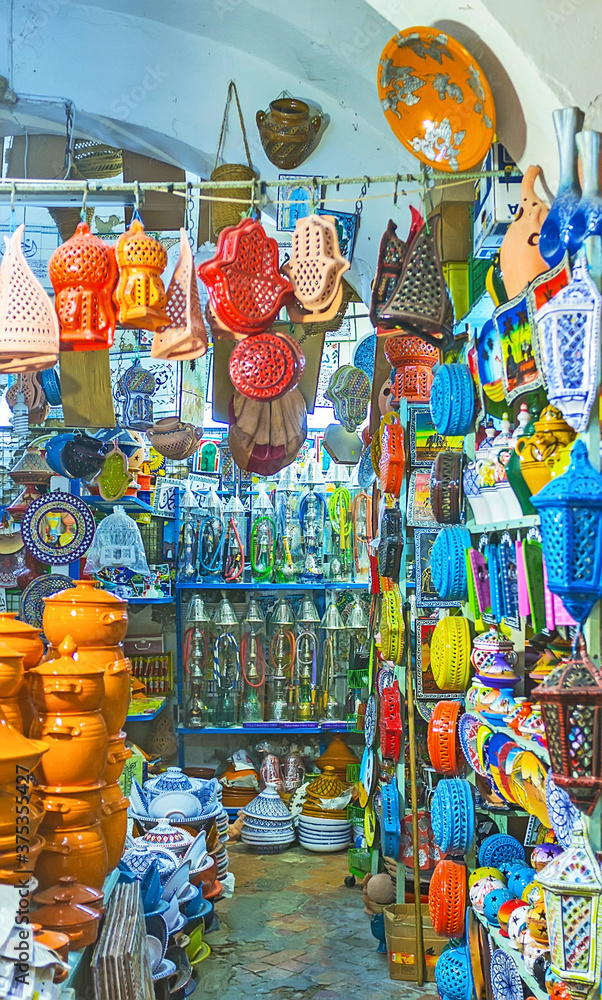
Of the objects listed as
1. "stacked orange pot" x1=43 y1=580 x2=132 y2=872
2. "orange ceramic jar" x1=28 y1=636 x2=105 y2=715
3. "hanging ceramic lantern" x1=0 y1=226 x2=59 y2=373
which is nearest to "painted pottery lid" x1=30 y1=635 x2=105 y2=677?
"orange ceramic jar" x1=28 y1=636 x2=105 y2=715

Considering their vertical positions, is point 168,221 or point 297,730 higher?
point 168,221

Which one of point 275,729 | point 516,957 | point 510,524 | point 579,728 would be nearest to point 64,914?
point 516,957

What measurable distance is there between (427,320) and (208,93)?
217 centimetres

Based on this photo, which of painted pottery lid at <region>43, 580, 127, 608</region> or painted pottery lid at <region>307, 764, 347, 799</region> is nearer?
painted pottery lid at <region>43, 580, 127, 608</region>

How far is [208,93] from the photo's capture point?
3770 mm

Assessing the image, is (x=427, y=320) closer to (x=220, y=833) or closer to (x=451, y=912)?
(x=451, y=912)

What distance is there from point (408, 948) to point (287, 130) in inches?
132

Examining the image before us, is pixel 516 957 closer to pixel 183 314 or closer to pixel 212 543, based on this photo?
pixel 183 314

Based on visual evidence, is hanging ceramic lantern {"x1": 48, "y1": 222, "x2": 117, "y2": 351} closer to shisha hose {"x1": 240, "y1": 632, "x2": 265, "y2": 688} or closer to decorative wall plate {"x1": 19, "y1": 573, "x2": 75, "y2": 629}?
decorative wall plate {"x1": 19, "y1": 573, "x2": 75, "y2": 629}

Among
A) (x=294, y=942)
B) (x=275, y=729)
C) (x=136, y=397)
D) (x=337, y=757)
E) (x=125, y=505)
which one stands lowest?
(x=294, y=942)

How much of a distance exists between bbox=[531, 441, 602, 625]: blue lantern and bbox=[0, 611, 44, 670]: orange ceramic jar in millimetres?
1360

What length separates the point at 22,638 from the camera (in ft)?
7.57

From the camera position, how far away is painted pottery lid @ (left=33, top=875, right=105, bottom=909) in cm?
209

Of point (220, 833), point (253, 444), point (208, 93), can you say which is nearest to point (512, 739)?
point (253, 444)
